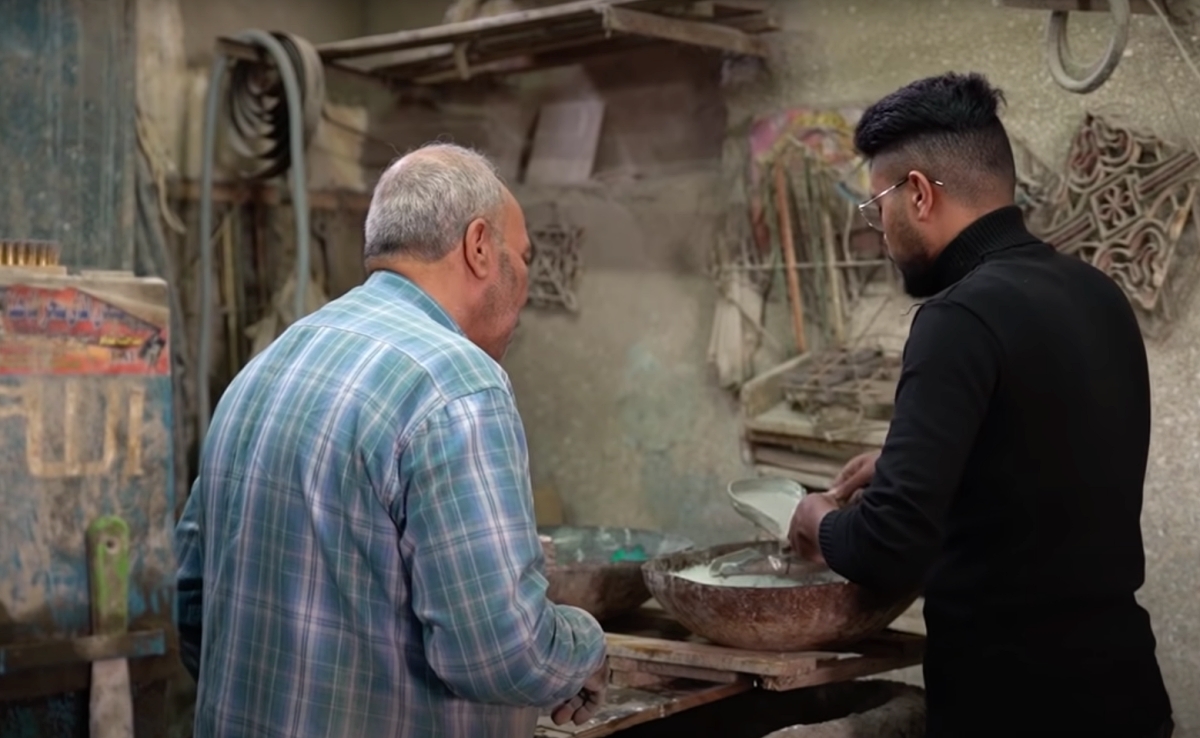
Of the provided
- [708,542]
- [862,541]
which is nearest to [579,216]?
[708,542]

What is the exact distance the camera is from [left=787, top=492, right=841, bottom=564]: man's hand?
2.75 meters

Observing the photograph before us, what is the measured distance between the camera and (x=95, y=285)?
330 cm

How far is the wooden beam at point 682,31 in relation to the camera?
13.3ft

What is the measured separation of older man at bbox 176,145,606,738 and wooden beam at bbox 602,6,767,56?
2.03 meters

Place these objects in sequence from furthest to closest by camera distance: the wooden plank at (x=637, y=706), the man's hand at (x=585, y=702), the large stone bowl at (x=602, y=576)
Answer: the large stone bowl at (x=602, y=576) → the wooden plank at (x=637, y=706) → the man's hand at (x=585, y=702)

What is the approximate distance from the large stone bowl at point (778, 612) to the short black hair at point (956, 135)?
0.86 metres

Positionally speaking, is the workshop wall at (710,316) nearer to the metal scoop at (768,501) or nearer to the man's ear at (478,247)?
the metal scoop at (768,501)

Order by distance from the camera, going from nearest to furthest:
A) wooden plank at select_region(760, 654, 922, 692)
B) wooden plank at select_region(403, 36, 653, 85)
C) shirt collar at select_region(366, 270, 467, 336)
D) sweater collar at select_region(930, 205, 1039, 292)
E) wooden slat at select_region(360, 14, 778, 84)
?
shirt collar at select_region(366, 270, 467, 336)
sweater collar at select_region(930, 205, 1039, 292)
wooden plank at select_region(760, 654, 922, 692)
wooden slat at select_region(360, 14, 778, 84)
wooden plank at select_region(403, 36, 653, 85)

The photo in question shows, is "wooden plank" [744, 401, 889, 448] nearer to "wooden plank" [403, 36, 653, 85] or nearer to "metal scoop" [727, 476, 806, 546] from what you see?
"metal scoop" [727, 476, 806, 546]

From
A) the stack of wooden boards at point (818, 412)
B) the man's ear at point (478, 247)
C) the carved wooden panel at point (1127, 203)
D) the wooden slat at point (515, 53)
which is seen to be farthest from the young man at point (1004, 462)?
the wooden slat at point (515, 53)

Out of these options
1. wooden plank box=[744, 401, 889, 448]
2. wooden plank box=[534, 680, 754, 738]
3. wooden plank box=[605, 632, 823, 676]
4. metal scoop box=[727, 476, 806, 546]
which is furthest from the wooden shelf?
wooden plank box=[534, 680, 754, 738]

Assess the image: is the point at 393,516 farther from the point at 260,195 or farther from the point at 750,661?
the point at 260,195

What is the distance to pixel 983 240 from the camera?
243cm

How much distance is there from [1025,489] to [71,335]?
7.17 ft
